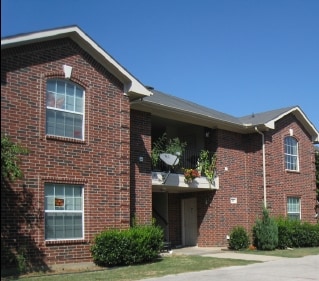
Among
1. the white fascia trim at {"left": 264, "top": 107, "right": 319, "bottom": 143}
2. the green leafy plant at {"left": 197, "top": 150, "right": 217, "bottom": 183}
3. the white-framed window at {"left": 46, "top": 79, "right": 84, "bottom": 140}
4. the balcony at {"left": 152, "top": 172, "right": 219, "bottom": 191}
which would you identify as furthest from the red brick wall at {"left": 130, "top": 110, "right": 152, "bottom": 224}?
the white fascia trim at {"left": 264, "top": 107, "right": 319, "bottom": 143}

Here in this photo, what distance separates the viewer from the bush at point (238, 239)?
2053cm

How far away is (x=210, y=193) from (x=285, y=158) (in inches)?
171

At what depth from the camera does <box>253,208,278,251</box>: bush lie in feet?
66.2

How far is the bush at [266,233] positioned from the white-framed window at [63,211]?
28.9 feet

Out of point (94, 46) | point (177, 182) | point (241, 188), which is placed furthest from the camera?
point (241, 188)

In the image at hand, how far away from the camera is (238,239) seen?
20.5 metres

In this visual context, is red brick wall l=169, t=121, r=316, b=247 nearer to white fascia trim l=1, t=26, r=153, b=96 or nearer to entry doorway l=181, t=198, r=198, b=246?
entry doorway l=181, t=198, r=198, b=246

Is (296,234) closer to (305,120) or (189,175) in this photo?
(189,175)

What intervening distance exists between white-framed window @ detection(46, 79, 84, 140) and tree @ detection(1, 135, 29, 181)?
1.62m

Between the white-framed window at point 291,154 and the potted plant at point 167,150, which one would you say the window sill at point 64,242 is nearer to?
the potted plant at point 167,150

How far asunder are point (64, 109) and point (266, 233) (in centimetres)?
1034

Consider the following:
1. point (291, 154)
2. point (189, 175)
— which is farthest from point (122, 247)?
point (291, 154)

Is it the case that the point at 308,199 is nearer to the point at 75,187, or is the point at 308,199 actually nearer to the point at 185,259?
the point at 185,259

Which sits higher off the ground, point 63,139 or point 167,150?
point 167,150
